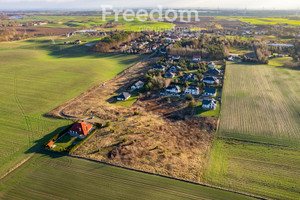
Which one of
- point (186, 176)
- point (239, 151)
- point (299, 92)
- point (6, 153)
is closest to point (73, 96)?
point (6, 153)

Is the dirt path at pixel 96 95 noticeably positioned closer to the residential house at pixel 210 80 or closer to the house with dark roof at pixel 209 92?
the residential house at pixel 210 80

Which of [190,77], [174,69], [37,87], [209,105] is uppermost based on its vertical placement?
[174,69]

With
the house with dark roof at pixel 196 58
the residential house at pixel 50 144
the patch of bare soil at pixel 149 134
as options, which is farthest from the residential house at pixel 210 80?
the residential house at pixel 50 144

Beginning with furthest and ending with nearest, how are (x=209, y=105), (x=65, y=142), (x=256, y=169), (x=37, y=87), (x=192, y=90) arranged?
(x=37, y=87) < (x=192, y=90) < (x=209, y=105) < (x=65, y=142) < (x=256, y=169)

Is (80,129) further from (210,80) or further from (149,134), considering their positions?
(210,80)

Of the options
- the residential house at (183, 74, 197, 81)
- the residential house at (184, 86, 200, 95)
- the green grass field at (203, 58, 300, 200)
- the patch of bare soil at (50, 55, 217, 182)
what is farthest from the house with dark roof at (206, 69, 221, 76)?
the patch of bare soil at (50, 55, 217, 182)

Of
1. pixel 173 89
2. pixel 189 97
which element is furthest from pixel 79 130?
pixel 173 89
